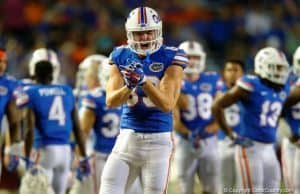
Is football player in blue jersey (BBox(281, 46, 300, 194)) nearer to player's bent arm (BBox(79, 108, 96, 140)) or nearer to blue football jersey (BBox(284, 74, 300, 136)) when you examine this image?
blue football jersey (BBox(284, 74, 300, 136))

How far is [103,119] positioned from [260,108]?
144 centimetres

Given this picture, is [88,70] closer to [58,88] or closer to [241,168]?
[58,88]

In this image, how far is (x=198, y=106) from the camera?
8344 mm

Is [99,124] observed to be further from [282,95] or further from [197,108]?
[282,95]

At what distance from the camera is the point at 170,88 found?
5648 mm

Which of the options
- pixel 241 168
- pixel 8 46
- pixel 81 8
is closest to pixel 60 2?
pixel 81 8

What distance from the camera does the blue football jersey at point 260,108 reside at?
733cm

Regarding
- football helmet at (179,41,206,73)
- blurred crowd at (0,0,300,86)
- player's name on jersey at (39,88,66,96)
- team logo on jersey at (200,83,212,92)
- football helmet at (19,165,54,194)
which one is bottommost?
football helmet at (19,165,54,194)

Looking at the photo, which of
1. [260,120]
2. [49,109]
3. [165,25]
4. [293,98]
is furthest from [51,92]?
[165,25]

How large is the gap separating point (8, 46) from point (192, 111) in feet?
21.0

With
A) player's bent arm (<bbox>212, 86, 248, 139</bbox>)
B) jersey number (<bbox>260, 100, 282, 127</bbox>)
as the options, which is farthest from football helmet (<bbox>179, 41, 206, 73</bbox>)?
jersey number (<bbox>260, 100, 282, 127</bbox>)

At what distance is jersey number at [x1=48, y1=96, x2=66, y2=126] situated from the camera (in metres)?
7.43

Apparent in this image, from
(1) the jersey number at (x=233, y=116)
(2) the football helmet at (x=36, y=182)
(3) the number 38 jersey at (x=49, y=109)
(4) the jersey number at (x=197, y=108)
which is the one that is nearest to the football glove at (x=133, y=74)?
(2) the football helmet at (x=36, y=182)

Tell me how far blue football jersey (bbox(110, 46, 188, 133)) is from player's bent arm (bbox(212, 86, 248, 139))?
5.36ft
